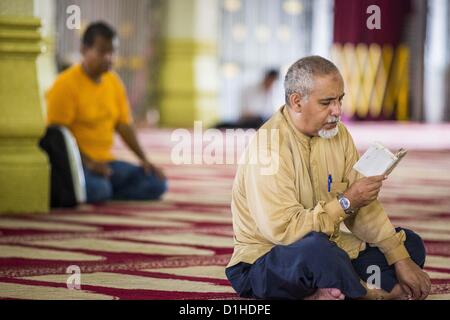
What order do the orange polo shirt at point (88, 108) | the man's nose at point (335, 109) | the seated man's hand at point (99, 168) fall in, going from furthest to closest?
the seated man's hand at point (99, 168) < the orange polo shirt at point (88, 108) < the man's nose at point (335, 109)

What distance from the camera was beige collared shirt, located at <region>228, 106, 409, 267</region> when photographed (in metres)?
2.93

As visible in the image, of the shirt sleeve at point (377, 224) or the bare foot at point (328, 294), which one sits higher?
the shirt sleeve at point (377, 224)

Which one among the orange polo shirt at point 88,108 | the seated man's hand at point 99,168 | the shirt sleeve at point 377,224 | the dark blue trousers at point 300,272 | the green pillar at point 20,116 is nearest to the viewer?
the dark blue trousers at point 300,272

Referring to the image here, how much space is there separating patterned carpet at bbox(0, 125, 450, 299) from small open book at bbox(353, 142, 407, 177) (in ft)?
1.76

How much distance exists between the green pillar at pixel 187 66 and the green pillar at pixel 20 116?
9.35 meters

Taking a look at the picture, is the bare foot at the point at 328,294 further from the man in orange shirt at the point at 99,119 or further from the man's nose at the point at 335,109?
the man in orange shirt at the point at 99,119

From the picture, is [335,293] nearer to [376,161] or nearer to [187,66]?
[376,161]

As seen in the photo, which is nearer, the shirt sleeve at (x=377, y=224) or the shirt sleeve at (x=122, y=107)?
the shirt sleeve at (x=377, y=224)

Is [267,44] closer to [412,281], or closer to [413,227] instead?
[413,227]

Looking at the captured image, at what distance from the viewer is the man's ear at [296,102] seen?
2996 millimetres

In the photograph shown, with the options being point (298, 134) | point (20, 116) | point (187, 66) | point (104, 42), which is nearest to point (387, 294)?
point (298, 134)

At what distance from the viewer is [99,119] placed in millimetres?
5828

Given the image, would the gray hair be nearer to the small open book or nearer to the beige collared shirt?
the beige collared shirt

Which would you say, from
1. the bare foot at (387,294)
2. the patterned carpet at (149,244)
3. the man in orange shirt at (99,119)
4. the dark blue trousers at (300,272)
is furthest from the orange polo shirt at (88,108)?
the bare foot at (387,294)
